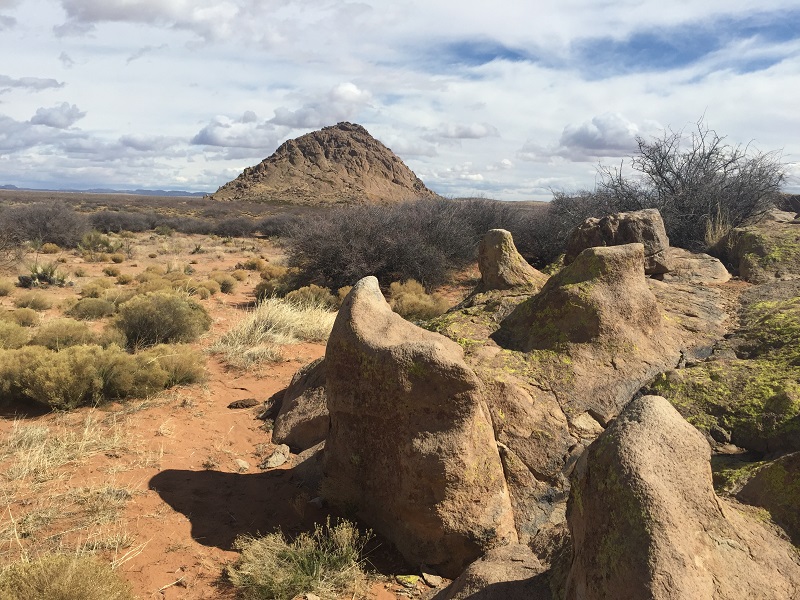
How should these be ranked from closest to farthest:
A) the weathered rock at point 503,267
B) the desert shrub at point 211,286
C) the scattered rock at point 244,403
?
the weathered rock at point 503,267 → the scattered rock at point 244,403 → the desert shrub at point 211,286

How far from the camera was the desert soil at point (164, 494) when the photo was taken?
357cm

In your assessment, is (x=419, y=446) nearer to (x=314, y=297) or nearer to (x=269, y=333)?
(x=269, y=333)

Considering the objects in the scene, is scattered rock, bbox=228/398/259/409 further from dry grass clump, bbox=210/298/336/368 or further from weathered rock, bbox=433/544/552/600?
weathered rock, bbox=433/544/552/600

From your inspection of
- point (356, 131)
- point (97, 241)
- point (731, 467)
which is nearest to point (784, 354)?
point (731, 467)

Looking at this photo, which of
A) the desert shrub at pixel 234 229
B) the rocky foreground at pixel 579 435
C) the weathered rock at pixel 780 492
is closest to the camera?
the rocky foreground at pixel 579 435

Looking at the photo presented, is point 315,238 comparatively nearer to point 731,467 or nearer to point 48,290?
point 48,290

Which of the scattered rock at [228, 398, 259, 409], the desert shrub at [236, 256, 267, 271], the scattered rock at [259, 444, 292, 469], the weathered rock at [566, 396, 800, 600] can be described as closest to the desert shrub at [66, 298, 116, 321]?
the scattered rock at [228, 398, 259, 409]

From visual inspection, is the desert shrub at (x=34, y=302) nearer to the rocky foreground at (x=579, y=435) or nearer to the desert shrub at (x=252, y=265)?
the desert shrub at (x=252, y=265)

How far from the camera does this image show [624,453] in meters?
2.08

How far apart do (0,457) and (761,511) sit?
5773 mm

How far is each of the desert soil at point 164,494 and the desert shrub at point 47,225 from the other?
65.1 feet

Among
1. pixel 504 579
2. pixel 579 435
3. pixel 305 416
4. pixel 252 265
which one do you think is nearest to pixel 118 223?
pixel 252 265

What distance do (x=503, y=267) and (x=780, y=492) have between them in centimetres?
326

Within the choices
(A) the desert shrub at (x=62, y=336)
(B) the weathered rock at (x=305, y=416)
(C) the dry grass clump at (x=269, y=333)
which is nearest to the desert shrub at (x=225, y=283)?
(C) the dry grass clump at (x=269, y=333)
